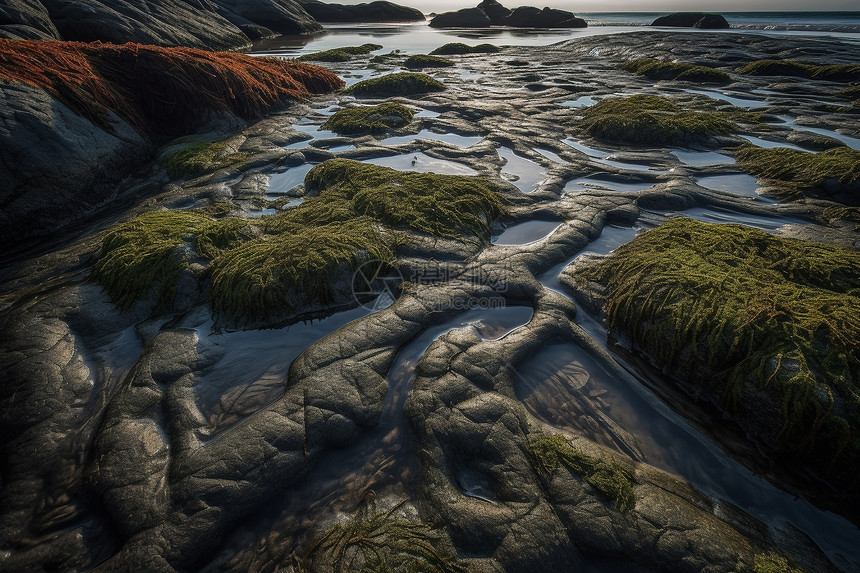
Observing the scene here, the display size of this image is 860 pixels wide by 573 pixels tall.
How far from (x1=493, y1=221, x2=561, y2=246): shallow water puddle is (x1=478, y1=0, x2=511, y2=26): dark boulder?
72.5 m

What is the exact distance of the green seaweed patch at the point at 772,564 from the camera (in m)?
2.03

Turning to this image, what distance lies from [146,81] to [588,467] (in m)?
11.8

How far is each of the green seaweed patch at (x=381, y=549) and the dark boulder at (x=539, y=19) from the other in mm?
72853

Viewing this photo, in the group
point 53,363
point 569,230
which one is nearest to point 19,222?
point 53,363

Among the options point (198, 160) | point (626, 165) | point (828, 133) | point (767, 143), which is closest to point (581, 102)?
point (767, 143)

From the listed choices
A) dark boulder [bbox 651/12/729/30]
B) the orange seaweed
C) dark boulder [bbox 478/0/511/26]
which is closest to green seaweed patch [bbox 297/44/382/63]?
the orange seaweed

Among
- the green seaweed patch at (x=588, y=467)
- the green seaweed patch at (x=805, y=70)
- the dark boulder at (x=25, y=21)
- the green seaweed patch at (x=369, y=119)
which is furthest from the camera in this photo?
the green seaweed patch at (x=805, y=70)

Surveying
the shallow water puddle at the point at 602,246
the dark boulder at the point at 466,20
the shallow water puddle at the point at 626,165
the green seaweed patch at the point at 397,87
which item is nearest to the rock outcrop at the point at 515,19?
the dark boulder at the point at 466,20

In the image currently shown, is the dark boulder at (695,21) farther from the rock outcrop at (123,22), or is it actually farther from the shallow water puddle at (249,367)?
the shallow water puddle at (249,367)

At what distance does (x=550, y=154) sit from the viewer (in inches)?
321

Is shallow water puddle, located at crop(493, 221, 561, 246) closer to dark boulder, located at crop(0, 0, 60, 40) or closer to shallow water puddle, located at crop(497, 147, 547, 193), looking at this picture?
shallow water puddle, located at crop(497, 147, 547, 193)

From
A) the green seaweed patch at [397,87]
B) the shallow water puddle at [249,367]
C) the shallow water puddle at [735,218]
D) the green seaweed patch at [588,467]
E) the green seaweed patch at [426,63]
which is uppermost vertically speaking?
the green seaweed patch at [426,63]

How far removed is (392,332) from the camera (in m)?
3.59

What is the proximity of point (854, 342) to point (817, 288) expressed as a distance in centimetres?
96
